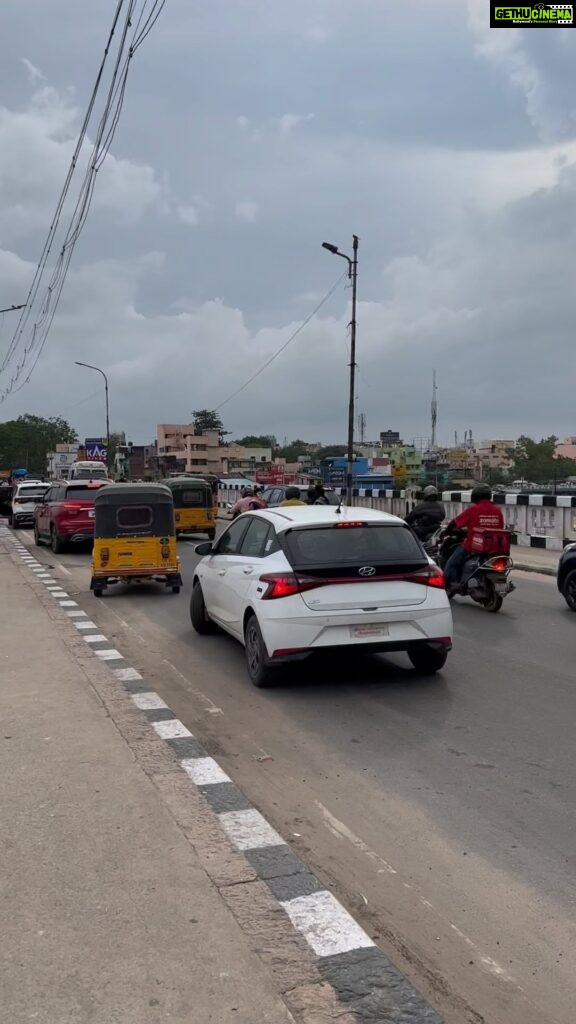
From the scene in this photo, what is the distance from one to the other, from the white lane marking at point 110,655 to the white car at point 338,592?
1.55m

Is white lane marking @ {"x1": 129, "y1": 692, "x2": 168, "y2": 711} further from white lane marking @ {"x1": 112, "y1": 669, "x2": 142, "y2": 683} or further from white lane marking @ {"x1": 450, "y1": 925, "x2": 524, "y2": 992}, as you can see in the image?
white lane marking @ {"x1": 450, "y1": 925, "x2": 524, "y2": 992}

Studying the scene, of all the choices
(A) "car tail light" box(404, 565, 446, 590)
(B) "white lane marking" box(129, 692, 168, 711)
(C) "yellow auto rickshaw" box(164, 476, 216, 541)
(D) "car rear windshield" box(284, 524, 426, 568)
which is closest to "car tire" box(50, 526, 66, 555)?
(C) "yellow auto rickshaw" box(164, 476, 216, 541)

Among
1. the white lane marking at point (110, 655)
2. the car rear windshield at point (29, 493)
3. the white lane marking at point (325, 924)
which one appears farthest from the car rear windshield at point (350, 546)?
the car rear windshield at point (29, 493)

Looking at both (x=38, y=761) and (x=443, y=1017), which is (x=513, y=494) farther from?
(x=443, y=1017)

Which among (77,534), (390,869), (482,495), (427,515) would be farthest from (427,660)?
(77,534)

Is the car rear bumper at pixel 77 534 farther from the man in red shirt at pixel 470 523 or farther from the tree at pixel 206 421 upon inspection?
the tree at pixel 206 421

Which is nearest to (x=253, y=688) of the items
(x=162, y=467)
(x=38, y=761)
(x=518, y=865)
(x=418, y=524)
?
(x=38, y=761)

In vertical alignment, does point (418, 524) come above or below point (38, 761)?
above

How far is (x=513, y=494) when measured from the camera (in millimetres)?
19969

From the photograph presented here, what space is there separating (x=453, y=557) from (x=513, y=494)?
8.95m

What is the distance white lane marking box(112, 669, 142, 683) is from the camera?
25.2 ft

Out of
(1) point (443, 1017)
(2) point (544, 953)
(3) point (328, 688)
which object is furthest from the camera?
(3) point (328, 688)

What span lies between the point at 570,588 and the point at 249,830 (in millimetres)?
7906

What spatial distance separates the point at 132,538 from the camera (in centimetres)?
1339
